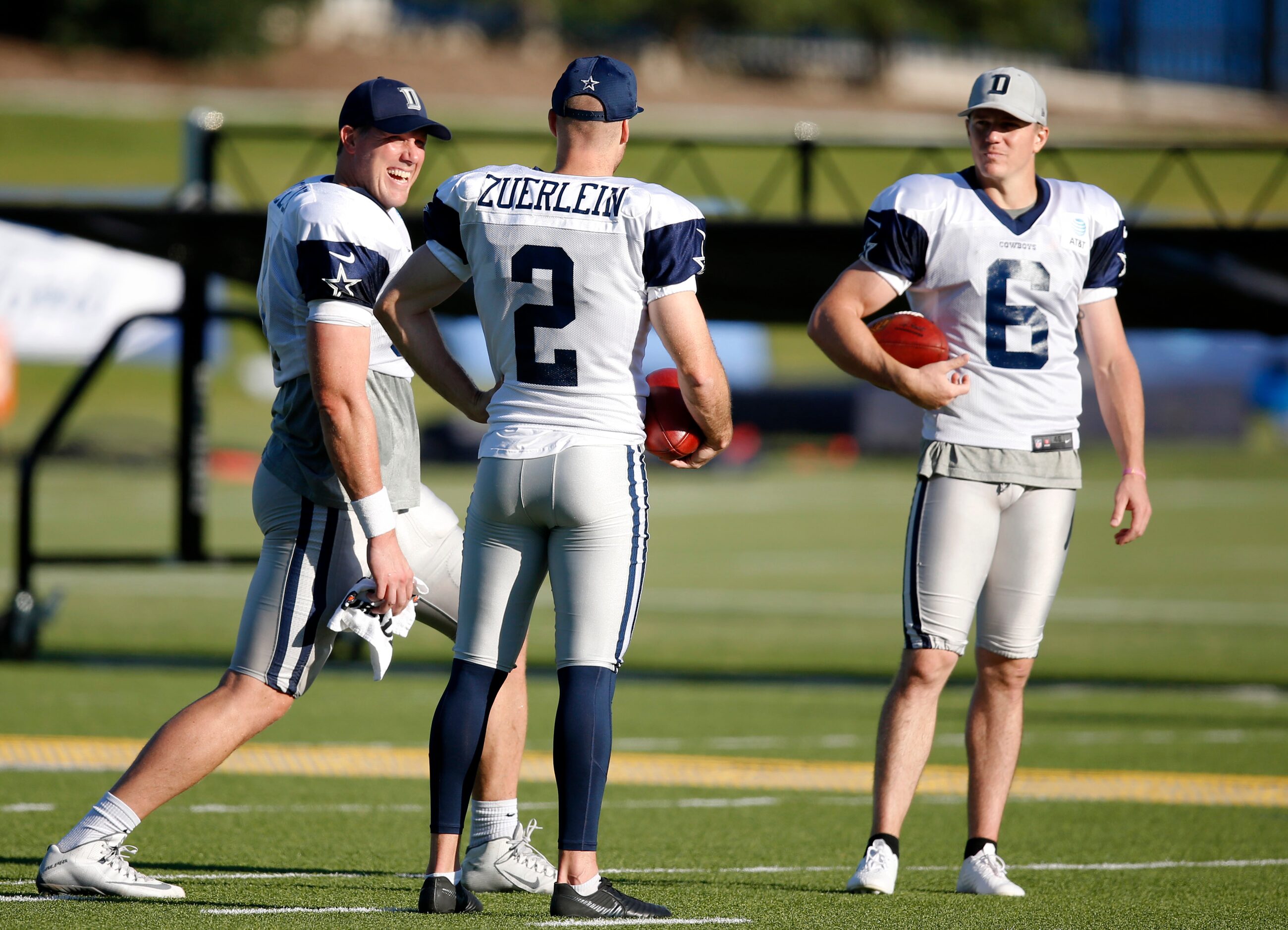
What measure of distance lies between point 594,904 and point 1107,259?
230cm

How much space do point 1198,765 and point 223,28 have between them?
60.9 m

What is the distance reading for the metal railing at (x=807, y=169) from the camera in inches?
457

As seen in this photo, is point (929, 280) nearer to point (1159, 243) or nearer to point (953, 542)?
point (953, 542)

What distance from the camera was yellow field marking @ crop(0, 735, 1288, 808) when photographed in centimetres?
672

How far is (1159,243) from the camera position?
10.6 meters

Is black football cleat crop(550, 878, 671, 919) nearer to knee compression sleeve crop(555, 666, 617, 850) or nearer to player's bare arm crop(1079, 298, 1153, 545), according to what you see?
knee compression sleeve crop(555, 666, 617, 850)

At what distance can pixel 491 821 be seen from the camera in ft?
15.4

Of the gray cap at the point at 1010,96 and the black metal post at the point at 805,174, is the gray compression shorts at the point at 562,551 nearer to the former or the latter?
the gray cap at the point at 1010,96

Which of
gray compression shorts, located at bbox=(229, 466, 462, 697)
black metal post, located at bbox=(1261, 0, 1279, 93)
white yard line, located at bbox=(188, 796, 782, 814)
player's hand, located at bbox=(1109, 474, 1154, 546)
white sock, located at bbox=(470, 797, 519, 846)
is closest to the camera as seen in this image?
gray compression shorts, located at bbox=(229, 466, 462, 697)

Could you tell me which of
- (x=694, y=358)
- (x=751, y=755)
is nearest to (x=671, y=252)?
(x=694, y=358)

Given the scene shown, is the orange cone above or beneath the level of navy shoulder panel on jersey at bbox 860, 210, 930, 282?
above

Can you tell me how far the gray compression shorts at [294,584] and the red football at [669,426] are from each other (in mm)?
718

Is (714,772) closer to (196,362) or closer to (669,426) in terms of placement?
(669,426)

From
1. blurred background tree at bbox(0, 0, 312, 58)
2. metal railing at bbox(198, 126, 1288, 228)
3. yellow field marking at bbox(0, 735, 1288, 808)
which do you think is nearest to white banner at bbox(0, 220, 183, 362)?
metal railing at bbox(198, 126, 1288, 228)
